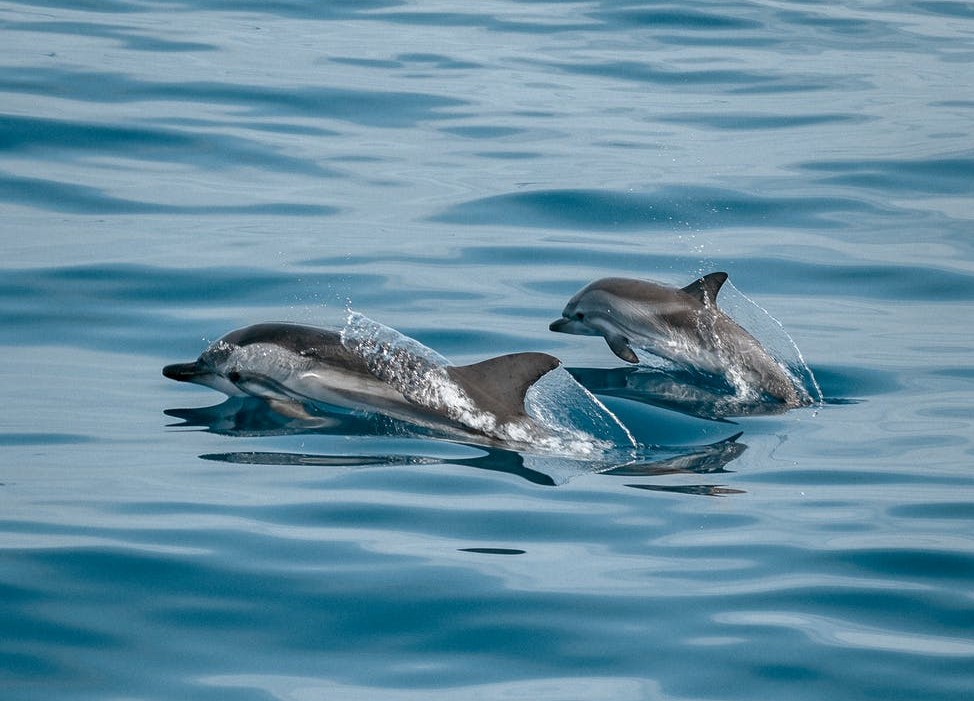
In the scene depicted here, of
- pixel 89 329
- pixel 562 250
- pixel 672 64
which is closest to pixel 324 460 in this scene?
pixel 89 329

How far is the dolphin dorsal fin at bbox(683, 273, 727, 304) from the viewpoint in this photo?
33.2 ft

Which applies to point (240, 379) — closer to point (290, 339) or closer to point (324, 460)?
point (290, 339)

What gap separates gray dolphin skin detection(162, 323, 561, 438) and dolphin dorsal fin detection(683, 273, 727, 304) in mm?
2237

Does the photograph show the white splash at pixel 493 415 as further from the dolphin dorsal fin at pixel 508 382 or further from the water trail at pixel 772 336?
the water trail at pixel 772 336

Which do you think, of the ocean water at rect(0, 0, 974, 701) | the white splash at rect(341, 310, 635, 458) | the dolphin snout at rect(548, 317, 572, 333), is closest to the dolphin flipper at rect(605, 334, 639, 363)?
the ocean water at rect(0, 0, 974, 701)

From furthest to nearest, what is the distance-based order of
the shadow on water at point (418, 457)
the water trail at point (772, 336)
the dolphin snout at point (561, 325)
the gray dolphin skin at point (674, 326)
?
the dolphin snout at point (561, 325) → the gray dolphin skin at point (674, 326) → the water trail at point (772, 336) → the shadow on water at point (418, 457)

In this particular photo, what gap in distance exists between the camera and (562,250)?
42.2 ft

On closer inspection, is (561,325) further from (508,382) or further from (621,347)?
(508,382)

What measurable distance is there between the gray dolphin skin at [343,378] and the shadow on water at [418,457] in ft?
0.36

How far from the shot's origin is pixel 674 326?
10.2 metres

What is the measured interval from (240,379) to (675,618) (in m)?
3.68

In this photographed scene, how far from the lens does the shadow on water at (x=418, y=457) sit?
7605 mm

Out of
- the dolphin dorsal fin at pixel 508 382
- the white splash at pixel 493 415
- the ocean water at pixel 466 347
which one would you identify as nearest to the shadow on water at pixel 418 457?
the ocean water at pixel 466 347

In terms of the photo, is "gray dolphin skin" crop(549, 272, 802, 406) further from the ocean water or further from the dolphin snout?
the ocean water
